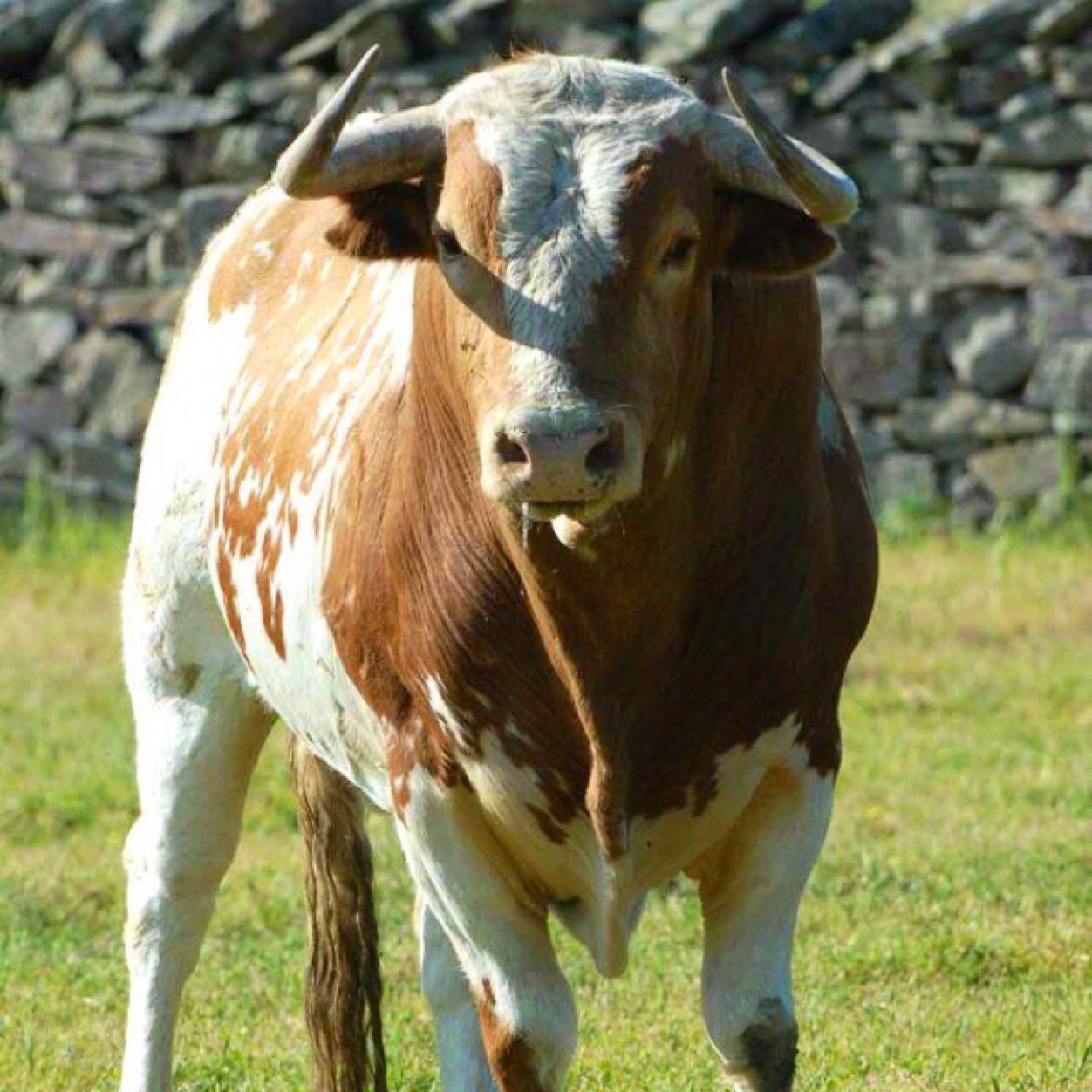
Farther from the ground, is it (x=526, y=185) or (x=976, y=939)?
(x=526, y=185)

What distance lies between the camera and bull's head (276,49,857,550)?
11.8ft

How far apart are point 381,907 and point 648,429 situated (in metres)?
3.55

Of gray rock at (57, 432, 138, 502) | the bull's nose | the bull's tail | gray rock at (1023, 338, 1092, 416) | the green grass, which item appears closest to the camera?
the bull's nose

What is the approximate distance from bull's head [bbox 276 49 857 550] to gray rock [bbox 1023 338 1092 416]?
8.28m

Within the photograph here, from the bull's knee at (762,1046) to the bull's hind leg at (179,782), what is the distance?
154 centimetres

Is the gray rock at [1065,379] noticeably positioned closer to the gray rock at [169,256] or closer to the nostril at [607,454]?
the gray rock at [169,256]

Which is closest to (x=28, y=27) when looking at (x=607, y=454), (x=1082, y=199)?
(x=1082, y=199)

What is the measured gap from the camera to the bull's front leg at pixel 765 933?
4.29 metres

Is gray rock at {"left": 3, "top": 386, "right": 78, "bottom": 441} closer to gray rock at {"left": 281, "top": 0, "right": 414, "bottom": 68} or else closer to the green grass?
gray rock at {"left": 281, "top": 0, "right": 414, "bottom": 68}

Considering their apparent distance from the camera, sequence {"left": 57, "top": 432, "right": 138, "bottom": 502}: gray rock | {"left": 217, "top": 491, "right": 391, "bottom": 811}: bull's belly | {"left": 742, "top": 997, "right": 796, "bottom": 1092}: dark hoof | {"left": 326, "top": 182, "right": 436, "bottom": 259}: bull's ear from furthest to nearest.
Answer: {"left": 57, "top": 432, "right": 138, "bottom": 502}: gray rock
{"left": 217, "top": 491, "right": 391, "bottom": 811}: bull's belly
{"left": 742, "top": 997, "right": 796, "bottom": 1092}: dark hoof
{"left": 326, "top": 182, "right": 436, "bottom": 259}: bull's ear

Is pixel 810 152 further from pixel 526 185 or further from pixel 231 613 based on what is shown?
pixel 231 613

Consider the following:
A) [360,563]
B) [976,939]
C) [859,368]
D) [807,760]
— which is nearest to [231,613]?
[360,563]

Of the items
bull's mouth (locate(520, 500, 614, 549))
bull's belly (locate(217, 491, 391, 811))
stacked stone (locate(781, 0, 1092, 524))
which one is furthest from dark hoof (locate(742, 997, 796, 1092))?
stacked stone (locate(781, 0, 1092, 524))

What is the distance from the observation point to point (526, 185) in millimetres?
3793
